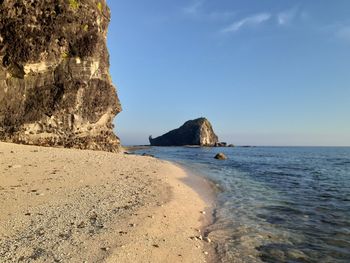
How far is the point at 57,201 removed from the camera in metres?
11.9

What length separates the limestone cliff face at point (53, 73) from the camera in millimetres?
33969

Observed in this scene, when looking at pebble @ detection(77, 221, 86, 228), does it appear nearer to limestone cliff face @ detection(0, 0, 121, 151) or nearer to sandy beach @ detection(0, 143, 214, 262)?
sandy beach @ detection(0, 143, 214, 262)

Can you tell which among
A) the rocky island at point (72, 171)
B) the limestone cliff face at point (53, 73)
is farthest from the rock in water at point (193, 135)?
the limestone cliff face at point (53, 73)

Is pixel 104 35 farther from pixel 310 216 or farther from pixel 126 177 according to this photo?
pixel 310 216

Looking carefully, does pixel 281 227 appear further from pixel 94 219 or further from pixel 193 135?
pixel 193 135

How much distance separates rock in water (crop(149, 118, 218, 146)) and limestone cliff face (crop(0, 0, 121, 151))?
127 m

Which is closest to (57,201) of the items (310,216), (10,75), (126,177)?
(126,177)

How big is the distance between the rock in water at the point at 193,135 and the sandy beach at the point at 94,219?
15184 cm

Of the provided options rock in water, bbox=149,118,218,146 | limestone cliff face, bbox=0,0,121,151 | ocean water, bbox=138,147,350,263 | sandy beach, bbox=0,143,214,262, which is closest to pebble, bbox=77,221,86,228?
sandy beach, bbox=0,143,214,262

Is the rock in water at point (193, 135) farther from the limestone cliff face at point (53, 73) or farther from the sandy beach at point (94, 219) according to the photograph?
the sandy beach at point (94, 219)

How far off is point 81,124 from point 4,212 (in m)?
30.7

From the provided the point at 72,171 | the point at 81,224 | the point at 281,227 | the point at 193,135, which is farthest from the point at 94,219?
the point at 193,135

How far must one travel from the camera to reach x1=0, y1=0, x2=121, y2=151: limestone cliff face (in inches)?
1337

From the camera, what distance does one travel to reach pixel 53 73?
37.2 meters
